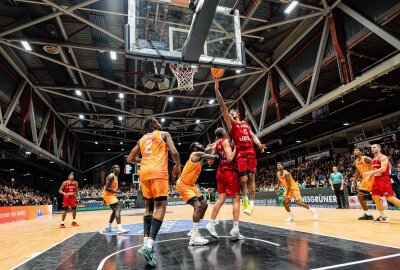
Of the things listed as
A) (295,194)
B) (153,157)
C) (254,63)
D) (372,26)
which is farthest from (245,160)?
(254,63)

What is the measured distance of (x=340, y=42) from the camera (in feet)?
44.4

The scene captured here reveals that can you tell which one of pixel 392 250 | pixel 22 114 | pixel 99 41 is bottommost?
pixel 392 250

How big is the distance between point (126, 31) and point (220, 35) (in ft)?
9.13

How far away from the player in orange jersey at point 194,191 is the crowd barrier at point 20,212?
15.2m

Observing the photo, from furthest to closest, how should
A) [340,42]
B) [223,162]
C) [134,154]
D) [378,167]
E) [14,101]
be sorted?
[14,101]
[340,42]
[378,167]
[223,162]
[134,154]

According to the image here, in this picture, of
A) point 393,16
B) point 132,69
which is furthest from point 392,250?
point 132,69

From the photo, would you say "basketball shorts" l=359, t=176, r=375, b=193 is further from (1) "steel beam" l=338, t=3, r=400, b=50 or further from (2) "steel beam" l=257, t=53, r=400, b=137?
(1) "steel beam" l=338, t=3, r=400, b=50

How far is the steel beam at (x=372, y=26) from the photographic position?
10966mm

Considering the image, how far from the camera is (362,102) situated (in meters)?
17.9

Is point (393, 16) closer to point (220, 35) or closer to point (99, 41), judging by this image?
point (220, 35)

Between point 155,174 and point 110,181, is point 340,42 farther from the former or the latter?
point 155,174

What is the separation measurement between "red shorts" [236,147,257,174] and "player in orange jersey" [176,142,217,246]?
670 millimetres

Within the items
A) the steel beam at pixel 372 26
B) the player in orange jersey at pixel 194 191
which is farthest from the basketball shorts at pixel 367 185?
the player in orange jersey at pixel 194 191

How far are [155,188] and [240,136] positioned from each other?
2428 mm
